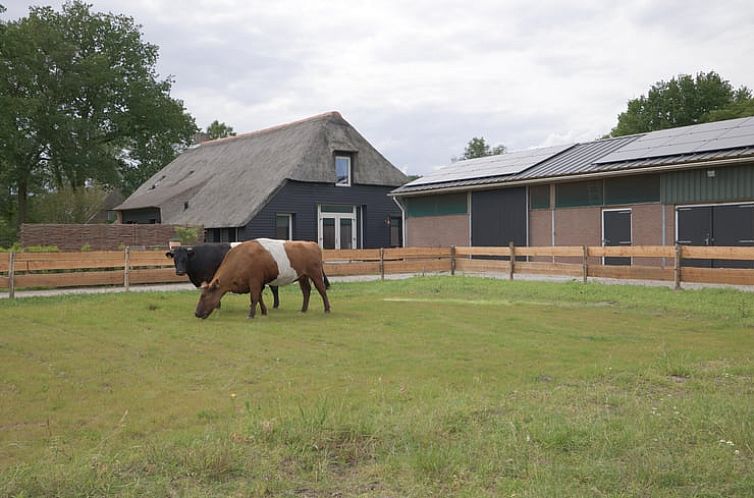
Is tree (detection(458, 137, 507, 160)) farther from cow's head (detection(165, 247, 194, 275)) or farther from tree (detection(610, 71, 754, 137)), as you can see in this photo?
cow's head (detection(165, 247, 194, 275))

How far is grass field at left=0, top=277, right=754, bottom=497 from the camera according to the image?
4008mm

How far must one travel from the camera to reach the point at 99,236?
23.1 meters

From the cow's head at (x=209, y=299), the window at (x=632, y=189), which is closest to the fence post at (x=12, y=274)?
the cow's head at (x=209, y=299)

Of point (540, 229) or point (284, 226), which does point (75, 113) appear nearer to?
point (284, 226)

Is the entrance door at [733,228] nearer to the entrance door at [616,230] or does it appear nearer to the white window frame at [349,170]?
the entrance door at [616,230]

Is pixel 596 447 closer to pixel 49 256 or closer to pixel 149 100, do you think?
pixel 49 256

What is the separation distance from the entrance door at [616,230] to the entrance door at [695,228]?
5.35ft

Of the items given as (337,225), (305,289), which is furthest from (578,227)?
(337,225)

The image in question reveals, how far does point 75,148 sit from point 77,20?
8554mm

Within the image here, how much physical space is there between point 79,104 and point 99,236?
83.9ft

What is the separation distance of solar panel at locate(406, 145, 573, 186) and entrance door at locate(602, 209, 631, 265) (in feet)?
13.5

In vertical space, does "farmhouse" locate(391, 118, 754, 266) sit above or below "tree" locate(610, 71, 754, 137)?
below

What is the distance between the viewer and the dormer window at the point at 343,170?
32.3m

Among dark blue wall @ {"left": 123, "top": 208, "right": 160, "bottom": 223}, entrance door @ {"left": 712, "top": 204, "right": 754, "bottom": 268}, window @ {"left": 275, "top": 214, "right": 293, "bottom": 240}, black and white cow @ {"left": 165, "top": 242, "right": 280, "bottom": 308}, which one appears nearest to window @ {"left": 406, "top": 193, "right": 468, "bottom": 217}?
window @ {"left": 275, "top": 214, "right": 293, "bottom": 240}
